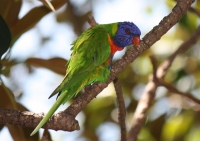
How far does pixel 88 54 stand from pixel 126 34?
1.12 ft

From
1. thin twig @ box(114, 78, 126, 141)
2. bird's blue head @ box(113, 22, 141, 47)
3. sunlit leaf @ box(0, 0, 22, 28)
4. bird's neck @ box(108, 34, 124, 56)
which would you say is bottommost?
thin twig @ box(114, 78, 126, 141)

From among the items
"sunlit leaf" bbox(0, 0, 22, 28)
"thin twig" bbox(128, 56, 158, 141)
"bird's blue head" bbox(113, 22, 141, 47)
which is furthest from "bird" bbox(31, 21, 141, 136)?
"sunlit leaf" bbox(0, 0, 22, 28)

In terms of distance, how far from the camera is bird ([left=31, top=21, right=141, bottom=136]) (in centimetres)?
166

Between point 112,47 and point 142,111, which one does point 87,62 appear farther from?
point 142,111

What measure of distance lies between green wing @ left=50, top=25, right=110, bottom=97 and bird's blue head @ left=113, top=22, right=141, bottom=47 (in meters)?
0.08

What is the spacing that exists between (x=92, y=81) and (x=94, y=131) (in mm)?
1507

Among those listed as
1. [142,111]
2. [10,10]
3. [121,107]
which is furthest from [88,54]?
[10,10]

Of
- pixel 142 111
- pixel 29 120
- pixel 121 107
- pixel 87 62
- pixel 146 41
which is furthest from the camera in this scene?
pixel 142 111

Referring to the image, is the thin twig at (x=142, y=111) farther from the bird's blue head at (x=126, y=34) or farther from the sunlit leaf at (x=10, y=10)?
the sunlit leaf at (x=10, y=10)

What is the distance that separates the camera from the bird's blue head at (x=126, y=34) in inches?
79.0

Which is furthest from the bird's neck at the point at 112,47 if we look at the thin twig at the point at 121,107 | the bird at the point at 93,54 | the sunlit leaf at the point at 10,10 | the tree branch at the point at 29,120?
the sunlit leaf at the point at 10,10

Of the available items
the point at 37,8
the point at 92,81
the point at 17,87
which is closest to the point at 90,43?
the point at 92,81

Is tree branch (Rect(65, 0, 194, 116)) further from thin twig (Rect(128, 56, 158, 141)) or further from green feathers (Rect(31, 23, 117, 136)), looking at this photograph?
thin twig (Rect(128, 56, 158, 141))

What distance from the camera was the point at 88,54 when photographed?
1770 millimetres
